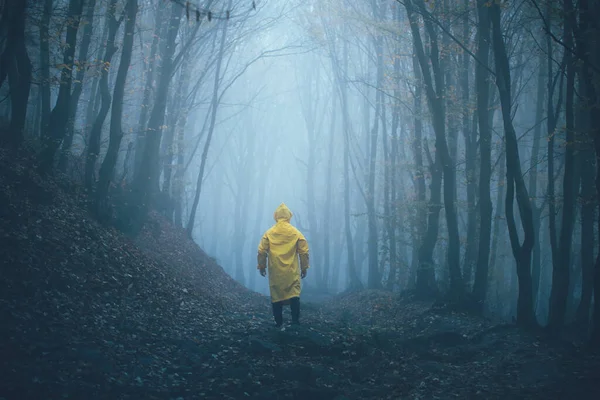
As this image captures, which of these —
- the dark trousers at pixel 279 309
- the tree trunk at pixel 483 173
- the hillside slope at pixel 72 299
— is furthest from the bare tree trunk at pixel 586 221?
the hillside slope at pixel 72 299

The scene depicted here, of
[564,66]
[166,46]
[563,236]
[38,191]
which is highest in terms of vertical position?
[166,46]

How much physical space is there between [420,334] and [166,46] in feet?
39.9

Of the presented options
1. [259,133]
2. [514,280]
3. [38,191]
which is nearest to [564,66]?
[38,191]

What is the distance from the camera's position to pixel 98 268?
26.5 feet

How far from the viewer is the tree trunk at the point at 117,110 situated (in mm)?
10871

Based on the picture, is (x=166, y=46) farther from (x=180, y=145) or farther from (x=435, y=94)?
(x=435, y=94)

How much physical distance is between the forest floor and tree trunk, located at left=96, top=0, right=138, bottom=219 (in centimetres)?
102

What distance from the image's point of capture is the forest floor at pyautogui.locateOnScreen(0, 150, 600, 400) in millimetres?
5207

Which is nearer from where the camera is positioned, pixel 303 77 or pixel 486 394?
pixel 486 394

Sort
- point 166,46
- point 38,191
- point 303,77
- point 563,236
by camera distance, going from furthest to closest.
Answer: point 303,77, point 166,46, point 38,191, point 563,236

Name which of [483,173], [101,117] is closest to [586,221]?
[483,173]

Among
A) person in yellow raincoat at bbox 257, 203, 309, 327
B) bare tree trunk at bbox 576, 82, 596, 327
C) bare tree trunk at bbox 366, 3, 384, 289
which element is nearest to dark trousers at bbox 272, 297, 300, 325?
person in yellow raincoat at bbox 257, 203, 309, 327

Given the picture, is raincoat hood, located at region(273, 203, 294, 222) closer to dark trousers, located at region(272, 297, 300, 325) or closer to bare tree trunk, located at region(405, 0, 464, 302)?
dark trousers, located at region(272, 297, 300, 325)

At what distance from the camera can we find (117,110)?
11.0 m
